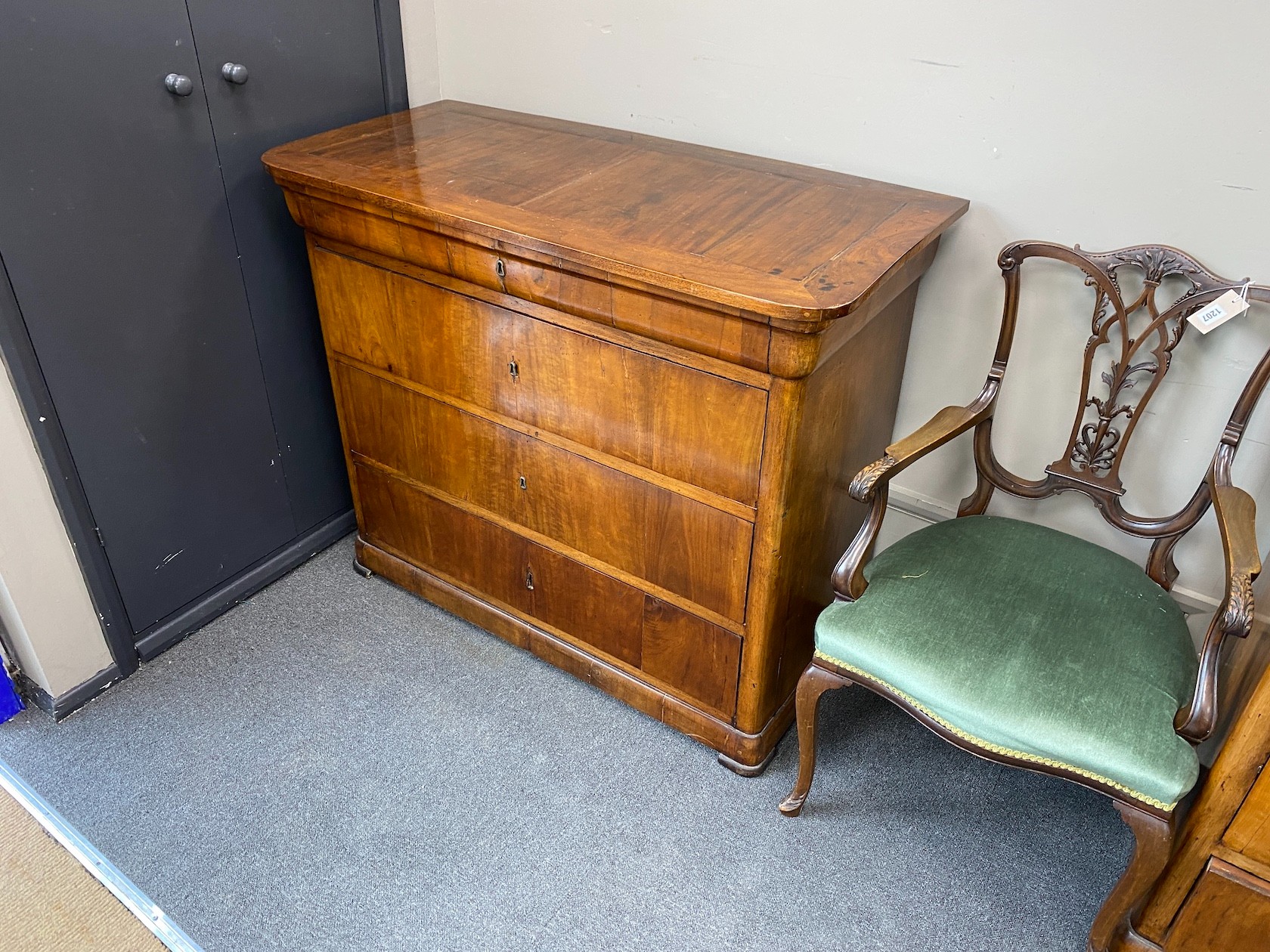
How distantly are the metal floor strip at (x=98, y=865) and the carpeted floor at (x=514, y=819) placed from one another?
0.05 ft

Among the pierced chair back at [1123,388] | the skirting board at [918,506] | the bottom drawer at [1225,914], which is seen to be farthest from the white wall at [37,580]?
the bottom drawer at [1225,914]

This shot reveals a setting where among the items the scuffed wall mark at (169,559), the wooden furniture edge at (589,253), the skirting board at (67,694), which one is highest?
the wooden furniture edge at (589,253)

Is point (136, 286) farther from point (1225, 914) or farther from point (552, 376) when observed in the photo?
point (1225, 914)

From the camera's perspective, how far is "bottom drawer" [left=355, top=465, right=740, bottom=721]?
1707mm

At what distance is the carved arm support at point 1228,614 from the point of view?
1.16m

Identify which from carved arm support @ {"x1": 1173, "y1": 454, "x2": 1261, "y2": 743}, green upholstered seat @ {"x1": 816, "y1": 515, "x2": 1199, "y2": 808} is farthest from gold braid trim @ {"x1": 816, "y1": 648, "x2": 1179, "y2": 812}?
carved arm support @ {"x1": 1173, "y1": 454, "x2": 1261, "y2": 743}

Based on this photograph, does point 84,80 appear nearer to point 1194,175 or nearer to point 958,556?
point 958,556

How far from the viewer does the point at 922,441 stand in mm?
1453

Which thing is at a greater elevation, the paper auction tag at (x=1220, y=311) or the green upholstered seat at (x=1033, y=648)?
the paper auction tag at (x=1220, y=311)

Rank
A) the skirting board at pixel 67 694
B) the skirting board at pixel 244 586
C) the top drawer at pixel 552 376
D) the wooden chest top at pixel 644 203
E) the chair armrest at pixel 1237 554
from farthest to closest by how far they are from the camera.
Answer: the skirting board at pixel 244 586 → the skirting board at pixel 67 694 → the top drawer at pixel 552 376 → the wooden chest top at pixel 644 203 → the chair armrest at pixel 1237 554

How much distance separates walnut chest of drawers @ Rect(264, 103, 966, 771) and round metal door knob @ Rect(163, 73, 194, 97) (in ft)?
0.55

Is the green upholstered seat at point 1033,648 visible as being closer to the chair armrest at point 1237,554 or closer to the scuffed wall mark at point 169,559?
the chair armrest at point 1237,554

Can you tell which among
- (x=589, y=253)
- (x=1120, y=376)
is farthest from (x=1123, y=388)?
(x=589, y=253)

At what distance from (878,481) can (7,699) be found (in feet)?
5.64
